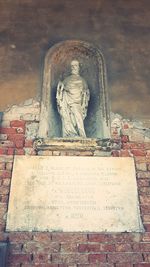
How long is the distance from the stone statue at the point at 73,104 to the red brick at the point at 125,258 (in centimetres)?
139

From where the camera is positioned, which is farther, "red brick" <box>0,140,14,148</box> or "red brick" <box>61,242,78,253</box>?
"red brick" <box>0,140,14,148</box>

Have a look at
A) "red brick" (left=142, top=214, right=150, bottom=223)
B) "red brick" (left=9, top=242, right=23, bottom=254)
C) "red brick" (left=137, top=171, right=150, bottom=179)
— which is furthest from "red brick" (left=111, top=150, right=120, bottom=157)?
"red brick" (left=9, top=242, right=23, bottom=254)

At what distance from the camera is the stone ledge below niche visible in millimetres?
3822

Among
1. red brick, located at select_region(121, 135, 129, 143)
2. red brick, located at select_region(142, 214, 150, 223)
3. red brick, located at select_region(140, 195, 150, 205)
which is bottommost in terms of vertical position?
red brick, located at select_region(142, 214, 150, 223)

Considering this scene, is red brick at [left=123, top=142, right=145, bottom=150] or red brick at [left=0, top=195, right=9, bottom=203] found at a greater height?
red brick at [left=123, top=142, right=145, bottom=150]

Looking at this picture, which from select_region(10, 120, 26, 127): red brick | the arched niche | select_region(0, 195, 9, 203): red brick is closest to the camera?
select_region(0, 195, 9, 203): red brick

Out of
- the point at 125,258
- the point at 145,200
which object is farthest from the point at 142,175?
the point at 125,258

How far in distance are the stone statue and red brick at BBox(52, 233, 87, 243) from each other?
1.20 m

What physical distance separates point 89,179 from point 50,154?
0.51m

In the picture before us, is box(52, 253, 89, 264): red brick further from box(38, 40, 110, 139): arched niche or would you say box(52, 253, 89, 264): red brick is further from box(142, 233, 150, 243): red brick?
box(38, 40, 110, 139): arched niche

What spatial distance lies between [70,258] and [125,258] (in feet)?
1.54

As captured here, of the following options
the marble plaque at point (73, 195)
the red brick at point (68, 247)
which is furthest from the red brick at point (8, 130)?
the red brick at point (68, 247)

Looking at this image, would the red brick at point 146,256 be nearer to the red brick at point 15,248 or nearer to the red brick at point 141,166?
the red brick at point 141,166

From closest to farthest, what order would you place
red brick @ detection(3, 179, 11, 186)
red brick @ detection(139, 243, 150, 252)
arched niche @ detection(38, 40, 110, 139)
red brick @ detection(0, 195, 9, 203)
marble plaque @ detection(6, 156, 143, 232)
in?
1. red brick @ detection(139, 243, 150, 252)
2. marble plaque @ detection(6, 156, 143, 232)
3. red brick @ detection(0, 195, 9, 203)
4. red brick @ detection(3, 179, 11, 186)
5. arched niche @ detection(38, 40, 110, 139)
